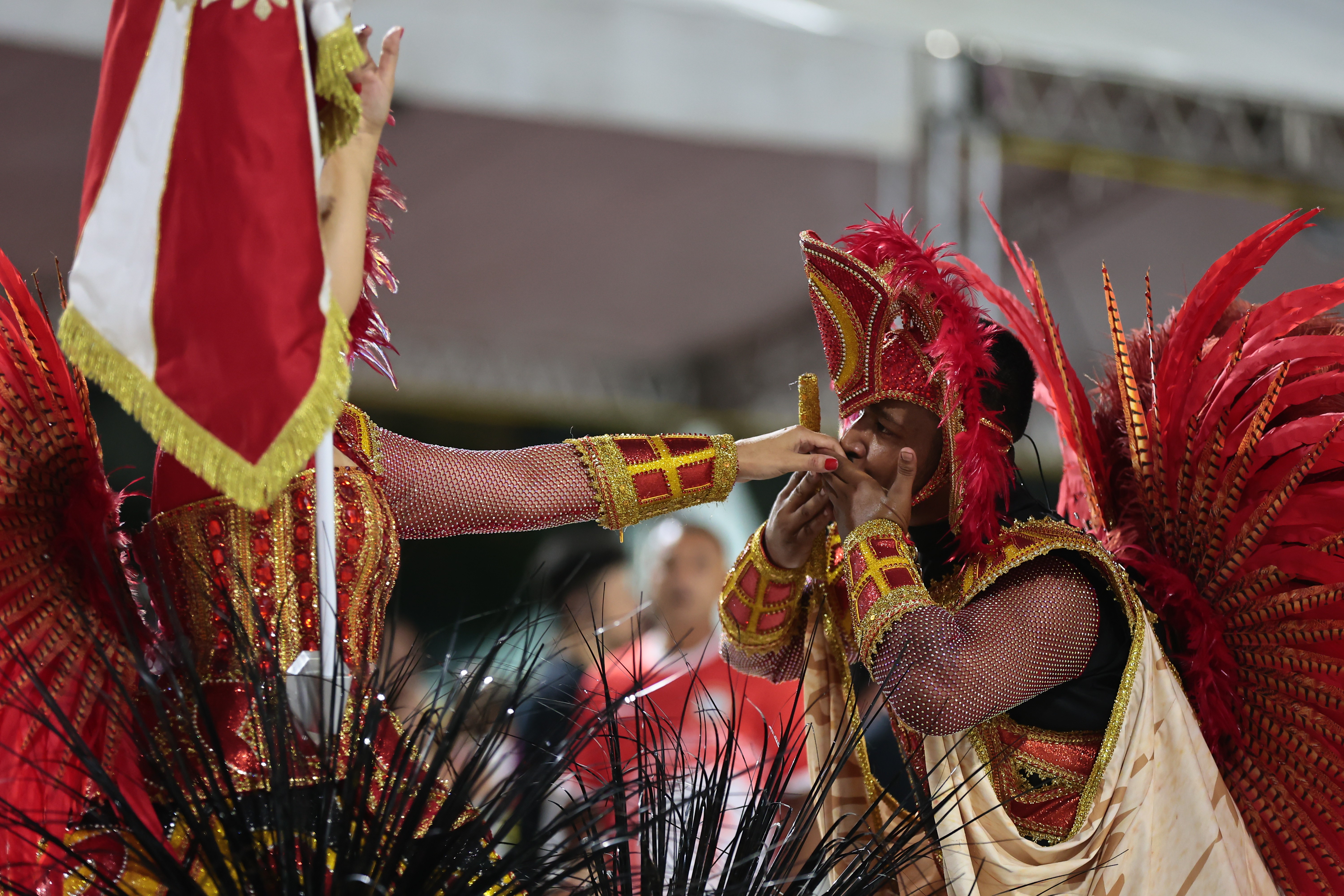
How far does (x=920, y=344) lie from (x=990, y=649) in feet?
1.63

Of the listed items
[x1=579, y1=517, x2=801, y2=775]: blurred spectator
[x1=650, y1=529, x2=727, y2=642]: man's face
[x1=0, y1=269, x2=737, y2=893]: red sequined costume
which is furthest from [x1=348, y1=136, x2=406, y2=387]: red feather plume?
[x1=650, y1=529, x2=727, y2=642]: man's face

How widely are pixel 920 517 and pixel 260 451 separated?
1.16 metres

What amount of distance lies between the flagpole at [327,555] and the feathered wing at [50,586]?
24 centimetres

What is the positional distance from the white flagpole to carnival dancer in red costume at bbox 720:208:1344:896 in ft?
2.31

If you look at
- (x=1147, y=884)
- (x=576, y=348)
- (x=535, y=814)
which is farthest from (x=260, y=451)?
(x=576, y=348)

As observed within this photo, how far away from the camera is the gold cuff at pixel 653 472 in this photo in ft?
6.15

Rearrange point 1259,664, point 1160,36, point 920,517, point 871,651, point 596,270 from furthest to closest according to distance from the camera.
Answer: point 596,270, point 1160,36, point 920,517, point 1259,664, point 871,651

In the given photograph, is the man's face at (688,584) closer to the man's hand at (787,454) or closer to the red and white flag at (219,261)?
the man's hand at (787,454)

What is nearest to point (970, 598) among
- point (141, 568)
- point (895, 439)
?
point (895, 439)

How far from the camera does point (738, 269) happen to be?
7.37 m

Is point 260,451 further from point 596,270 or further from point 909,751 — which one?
point 596,270

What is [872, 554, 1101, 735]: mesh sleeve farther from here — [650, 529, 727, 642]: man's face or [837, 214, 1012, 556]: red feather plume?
[650, 529, 727, 642]: man's face

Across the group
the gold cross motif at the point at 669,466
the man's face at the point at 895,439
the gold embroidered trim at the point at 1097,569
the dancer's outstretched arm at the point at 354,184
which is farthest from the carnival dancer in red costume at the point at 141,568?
the gold embroidered trim at the point at 1097,569

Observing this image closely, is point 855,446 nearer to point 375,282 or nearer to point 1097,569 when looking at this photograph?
point 1097,569
